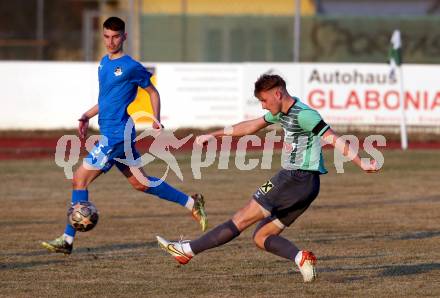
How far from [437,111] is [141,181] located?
15.9m

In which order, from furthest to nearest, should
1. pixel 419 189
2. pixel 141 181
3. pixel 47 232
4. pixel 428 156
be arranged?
1. pixel 428 156
2. pixel 419 189
3. pixel 47 232
4. pixel 141 181

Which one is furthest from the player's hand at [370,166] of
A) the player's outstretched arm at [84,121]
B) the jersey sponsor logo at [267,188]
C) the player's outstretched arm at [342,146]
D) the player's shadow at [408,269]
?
the player's outstretched arm at [84,121]

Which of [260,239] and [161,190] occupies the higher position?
[161,190]

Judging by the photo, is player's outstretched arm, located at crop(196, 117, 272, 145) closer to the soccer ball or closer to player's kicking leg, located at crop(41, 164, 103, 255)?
the soccer ball

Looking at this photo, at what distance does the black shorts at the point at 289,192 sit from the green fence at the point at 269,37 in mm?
19152

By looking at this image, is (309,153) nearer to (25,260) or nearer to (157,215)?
(25,260)

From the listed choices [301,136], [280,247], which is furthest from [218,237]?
Answer: [301,136]

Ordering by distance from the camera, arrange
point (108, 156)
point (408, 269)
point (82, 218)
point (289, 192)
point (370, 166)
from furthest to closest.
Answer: point (108, 156) < point (82, 218) < point (408, 269) < point (289, 192) < point (370, 166)

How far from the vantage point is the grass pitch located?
903 centimetres

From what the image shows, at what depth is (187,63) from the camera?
26891 mm

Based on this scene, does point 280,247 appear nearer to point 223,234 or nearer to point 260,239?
point 260,239

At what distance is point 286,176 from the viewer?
348 inches

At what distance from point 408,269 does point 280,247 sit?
162cm

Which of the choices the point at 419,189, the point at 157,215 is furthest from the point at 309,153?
the point at 419,189
